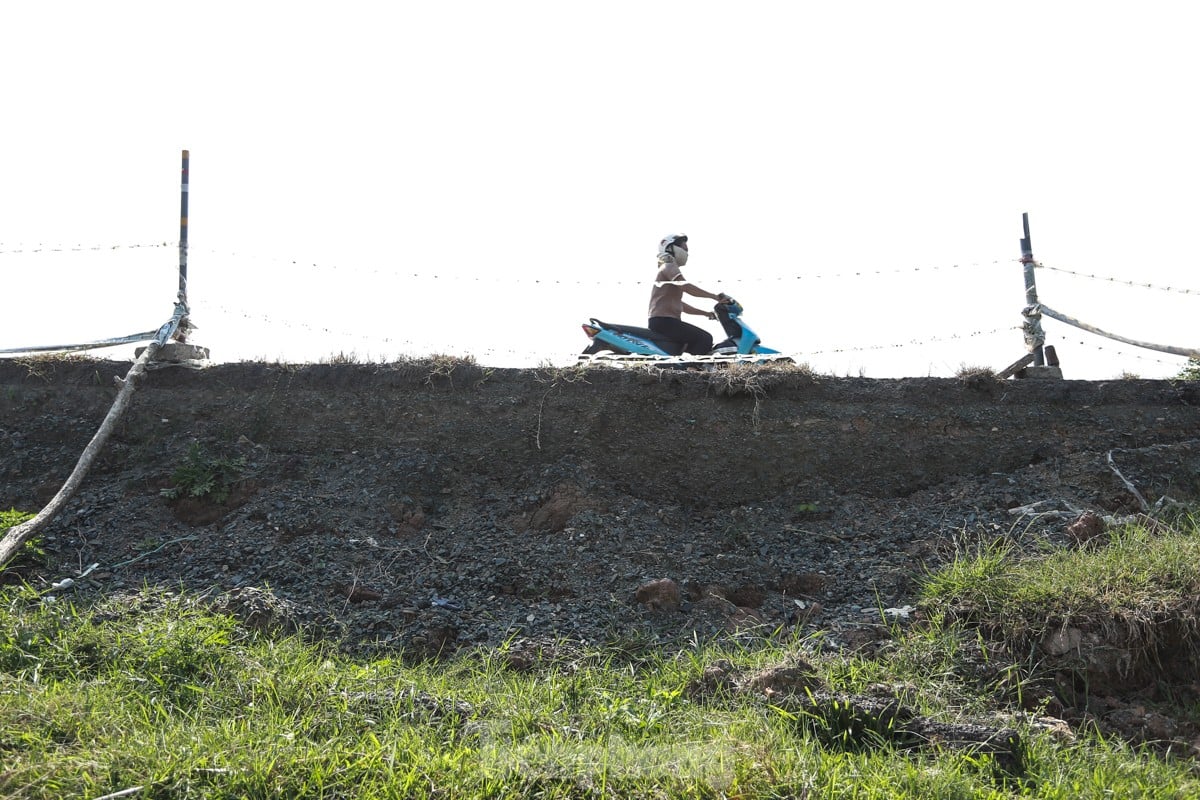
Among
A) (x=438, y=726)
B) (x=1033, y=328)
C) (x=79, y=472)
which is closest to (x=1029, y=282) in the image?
(x=1033, y=328)

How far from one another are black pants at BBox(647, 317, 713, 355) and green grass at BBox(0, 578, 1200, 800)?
3.68m

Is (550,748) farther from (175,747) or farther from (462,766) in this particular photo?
(175,747)

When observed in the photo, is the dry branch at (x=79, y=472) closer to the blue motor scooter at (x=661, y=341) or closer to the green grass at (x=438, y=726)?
the green grass at (x=438, y=726)

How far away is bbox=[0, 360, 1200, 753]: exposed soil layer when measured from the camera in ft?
18.8

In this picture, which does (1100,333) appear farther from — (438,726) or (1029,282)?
(438,726)

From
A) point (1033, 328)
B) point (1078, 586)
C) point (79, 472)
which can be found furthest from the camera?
point (1033, 328)

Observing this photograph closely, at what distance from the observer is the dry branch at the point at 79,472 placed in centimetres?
596

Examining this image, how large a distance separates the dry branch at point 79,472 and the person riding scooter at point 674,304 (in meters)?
4.17

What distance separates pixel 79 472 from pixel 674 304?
486 centimetres

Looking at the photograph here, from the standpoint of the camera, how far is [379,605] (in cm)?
570

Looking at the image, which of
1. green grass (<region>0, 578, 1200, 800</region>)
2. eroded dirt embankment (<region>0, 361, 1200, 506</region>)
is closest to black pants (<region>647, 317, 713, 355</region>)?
eroded dirt embankment (<region>0, 361, 1200, 506</region>)

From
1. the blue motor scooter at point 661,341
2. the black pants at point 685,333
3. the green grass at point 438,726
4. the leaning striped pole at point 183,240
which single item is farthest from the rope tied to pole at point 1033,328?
the leaning striped pole at point 183,240

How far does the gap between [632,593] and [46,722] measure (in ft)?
10.0

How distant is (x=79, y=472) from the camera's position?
6.67 m
